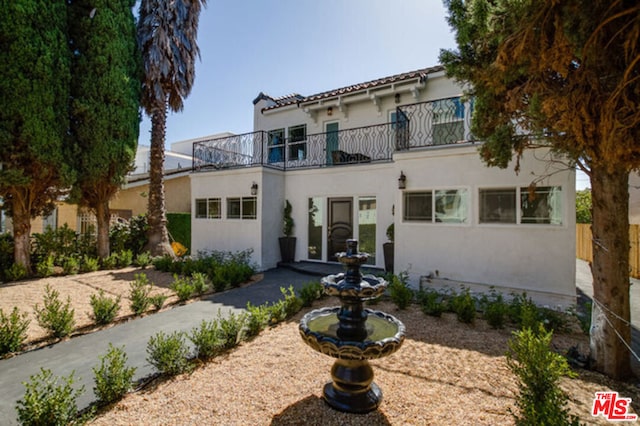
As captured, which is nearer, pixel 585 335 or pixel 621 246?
pixel 621 246

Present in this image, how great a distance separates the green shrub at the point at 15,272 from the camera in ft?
31.0

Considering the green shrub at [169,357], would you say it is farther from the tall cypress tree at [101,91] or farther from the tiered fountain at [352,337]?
the tall cypress tree at [101,91]

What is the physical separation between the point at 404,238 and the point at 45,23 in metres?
12.9

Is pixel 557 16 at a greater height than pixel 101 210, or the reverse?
pixel 557 16

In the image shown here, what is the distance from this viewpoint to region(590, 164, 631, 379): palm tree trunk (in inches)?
156

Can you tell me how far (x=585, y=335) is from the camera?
532 cm

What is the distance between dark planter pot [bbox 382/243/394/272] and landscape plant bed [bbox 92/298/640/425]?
4.52 metres

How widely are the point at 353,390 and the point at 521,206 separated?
6555 millimetres

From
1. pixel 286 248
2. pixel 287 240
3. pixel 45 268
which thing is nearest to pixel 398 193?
pixel 287 240

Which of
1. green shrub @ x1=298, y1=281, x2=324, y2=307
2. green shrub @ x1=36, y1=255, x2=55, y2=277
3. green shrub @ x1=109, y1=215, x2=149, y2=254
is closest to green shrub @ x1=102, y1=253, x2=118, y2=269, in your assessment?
green shrub @ x1=109, y1=215, x2=149, y2=254

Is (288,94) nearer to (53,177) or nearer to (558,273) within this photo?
(53,177)

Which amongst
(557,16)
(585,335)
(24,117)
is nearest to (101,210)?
(24,117)

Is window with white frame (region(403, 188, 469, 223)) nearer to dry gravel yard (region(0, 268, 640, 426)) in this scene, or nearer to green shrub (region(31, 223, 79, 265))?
dry gravel yard (region(0, 268, 640, 426))

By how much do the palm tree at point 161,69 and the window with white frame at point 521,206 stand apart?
40.3 feet
